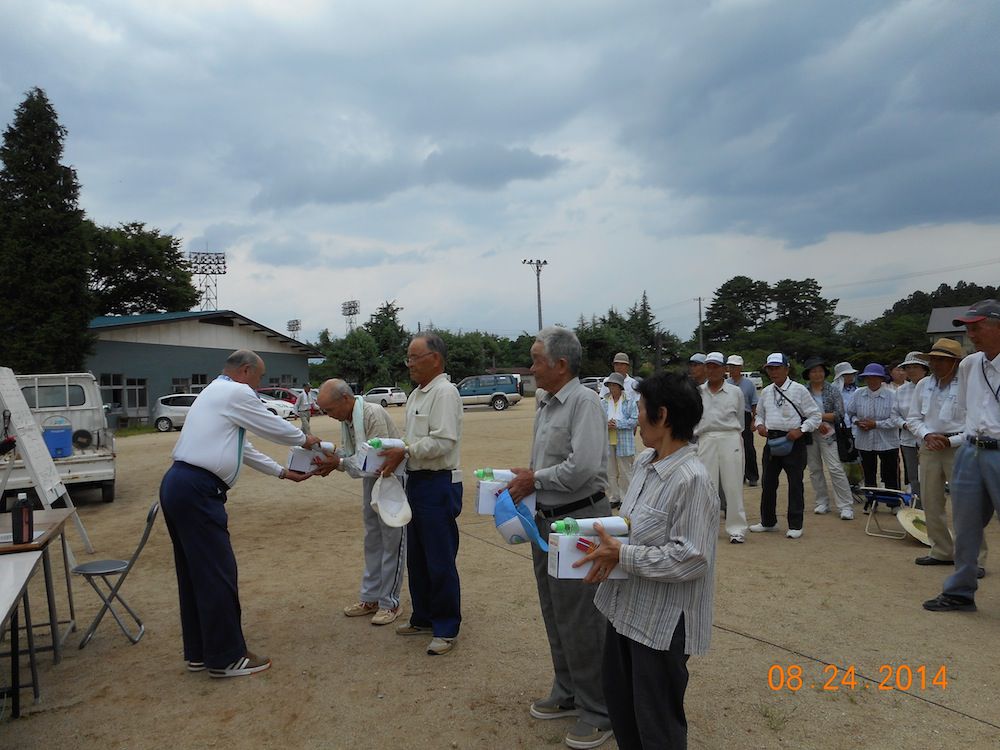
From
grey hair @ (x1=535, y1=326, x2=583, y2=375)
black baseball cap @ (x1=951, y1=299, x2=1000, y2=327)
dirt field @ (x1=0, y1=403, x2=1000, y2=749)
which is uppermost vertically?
black baseball cap @ (x1=951, y1=299, x2=1000, y2=327)

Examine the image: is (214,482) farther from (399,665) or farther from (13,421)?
(13,421)

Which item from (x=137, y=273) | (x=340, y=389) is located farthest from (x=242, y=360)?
(x=137, y=273)

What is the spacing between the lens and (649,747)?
2213 mm

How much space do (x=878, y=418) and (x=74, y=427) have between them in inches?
456

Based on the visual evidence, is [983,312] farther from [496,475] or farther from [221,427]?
[221,427]

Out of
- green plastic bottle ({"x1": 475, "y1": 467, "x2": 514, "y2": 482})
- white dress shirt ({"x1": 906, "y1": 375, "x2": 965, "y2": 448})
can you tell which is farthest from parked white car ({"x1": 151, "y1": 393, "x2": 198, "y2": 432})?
green plastic bottle ({"x1": 475, "y1": 467, "x2": 514, "y2": 482})

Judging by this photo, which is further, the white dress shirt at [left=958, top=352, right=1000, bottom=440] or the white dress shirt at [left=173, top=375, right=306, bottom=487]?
the white dress shirt at [left=958, top=352, right=1000, bottom=440]

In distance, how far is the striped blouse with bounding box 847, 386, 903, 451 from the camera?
791 centimetres

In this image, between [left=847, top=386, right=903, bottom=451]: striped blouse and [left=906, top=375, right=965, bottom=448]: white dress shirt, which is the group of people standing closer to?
[left=906, top=375, right=965, bottom=448]: white dress shirt

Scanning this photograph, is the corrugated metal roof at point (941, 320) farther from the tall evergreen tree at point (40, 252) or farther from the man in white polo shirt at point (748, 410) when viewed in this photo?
the tall evergreen tree at point (40, 252)

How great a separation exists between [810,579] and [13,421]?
22.4ft

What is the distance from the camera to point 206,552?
3.75m
